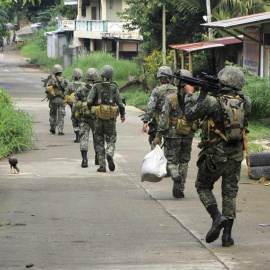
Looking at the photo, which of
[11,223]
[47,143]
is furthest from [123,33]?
[11,223]

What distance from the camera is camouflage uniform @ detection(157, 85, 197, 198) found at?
10.1 meters

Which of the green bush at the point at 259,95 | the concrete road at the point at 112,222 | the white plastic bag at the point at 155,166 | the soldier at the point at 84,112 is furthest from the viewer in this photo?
the green bush at the point at 259,95

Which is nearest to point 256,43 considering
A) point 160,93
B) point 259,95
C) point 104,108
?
point 259,95

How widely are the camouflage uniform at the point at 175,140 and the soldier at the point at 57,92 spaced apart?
29.8 ft

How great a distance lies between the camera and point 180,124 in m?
10.1

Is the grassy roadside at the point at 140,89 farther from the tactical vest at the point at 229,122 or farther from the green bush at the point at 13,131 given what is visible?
the tactical vest at the point at 229,122

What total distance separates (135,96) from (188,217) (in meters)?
23.7

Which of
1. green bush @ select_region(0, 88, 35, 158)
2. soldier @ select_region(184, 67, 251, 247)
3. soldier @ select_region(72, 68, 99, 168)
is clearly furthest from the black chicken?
soldier @ select_region(184, 67, 251, 247)

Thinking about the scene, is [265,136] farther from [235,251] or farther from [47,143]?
[235,251]

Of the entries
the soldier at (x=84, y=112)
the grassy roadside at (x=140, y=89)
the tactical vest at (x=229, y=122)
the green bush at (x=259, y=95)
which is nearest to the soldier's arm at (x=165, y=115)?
the tactical vest at (x=229, y=122)

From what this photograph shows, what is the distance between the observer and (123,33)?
169 ft

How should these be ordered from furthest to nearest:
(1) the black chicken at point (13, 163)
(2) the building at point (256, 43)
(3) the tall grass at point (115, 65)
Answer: (3) the tall grass at point (115, 65)
(2) the building at point (256, 43)
(1) the black chicken at point (13, 163)

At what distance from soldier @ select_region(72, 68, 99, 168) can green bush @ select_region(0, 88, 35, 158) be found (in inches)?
77.3

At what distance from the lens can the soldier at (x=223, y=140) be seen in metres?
7.32
